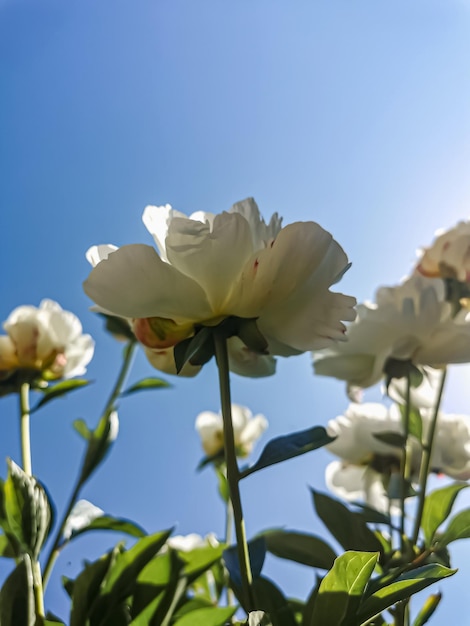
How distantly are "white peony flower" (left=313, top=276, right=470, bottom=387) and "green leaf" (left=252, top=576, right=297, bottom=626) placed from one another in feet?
0.63

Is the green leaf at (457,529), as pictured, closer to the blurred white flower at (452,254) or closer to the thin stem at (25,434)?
the blurred white flower at (452,254)

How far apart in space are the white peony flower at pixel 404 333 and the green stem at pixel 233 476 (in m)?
0.20

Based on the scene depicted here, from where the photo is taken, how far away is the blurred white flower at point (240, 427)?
0.93 meters

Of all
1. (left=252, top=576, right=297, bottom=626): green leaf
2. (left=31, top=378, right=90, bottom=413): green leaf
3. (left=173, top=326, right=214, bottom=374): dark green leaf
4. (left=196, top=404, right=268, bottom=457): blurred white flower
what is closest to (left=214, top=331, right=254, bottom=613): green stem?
(left=173, top=326, right=214, bottom=374): dark green leaf

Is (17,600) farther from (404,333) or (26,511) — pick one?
(404,333)

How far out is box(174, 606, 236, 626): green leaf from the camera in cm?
41

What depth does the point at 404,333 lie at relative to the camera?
553mm

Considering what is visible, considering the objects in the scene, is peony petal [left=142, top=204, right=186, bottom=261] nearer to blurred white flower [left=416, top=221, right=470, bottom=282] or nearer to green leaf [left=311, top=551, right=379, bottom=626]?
green leaf [left=311, top=551, right=379, bottom=626]

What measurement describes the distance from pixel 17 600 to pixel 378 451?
436 mm

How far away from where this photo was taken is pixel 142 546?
0.47m

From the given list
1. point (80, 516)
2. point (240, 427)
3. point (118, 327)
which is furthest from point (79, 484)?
point (240, 427)

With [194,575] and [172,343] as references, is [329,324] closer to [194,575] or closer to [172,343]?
[172,343]

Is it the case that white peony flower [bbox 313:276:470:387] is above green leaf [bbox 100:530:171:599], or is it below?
above

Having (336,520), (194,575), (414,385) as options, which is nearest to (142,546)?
(194,575)
